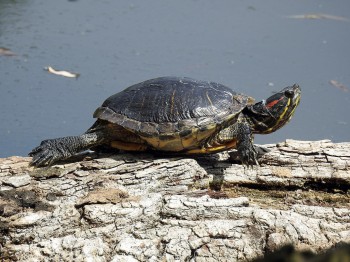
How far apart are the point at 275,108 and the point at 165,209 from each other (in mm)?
1049

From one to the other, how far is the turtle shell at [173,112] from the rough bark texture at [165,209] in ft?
0.47

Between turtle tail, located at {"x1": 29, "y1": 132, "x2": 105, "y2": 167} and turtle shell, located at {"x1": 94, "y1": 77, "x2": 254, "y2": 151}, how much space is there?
14cm

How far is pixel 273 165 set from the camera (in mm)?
3500

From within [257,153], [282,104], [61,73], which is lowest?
[61,73]

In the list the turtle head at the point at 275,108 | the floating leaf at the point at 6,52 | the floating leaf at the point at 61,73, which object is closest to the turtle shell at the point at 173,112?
the turtle head at the point at 275,108

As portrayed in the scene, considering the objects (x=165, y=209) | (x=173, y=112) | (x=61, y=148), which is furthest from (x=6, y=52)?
(x=165, y=209)

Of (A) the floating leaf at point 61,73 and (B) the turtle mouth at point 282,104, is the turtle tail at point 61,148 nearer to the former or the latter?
(B) the turtle mouth at point 282,104

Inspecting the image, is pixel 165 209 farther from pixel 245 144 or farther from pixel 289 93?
pixel 289 93

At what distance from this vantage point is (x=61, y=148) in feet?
11.1

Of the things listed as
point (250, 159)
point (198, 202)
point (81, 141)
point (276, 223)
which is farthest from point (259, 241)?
point (81, 141)

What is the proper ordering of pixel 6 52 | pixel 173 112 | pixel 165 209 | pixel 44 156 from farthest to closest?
pixel 6 52, pixel 173 112, pixel 44 156, pixel 165 209

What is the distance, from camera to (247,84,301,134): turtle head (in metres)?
3.63

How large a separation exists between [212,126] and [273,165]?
42 centimetres

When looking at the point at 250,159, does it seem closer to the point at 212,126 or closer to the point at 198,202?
the point at 212,126
